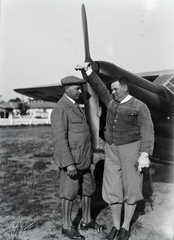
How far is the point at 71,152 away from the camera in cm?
293

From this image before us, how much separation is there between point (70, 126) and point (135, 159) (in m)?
0.80

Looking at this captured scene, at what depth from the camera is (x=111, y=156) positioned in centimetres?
295

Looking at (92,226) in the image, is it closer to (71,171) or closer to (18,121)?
(71,171)

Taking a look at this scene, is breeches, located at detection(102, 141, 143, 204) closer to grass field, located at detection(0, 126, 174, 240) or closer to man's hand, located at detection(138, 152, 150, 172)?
man's hand, located at detection(138, 152, 150, 172)

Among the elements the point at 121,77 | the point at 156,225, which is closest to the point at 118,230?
the point at 156,225

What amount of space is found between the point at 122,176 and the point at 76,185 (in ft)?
1.71

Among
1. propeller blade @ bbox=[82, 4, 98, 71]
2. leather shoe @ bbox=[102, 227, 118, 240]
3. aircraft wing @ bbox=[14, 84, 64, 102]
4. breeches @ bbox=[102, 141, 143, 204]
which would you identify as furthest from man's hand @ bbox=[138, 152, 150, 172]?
aircraft wing @ bbox=[14, 84, 64, 102]

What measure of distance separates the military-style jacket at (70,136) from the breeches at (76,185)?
0.46 feet

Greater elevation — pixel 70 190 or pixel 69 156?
pixel 69 156

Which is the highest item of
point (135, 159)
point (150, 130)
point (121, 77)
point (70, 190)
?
point (121, 77)

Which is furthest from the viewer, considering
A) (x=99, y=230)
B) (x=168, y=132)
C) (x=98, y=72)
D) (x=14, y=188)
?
(x=14, y=188)

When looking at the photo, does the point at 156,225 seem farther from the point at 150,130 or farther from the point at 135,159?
the point at 150,130

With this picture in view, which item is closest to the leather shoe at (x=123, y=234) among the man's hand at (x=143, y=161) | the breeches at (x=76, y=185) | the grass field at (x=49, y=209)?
the grass field at (x=49, y=209)

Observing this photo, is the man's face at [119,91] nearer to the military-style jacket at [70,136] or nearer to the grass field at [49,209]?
the military-style jacket at [70,136]
